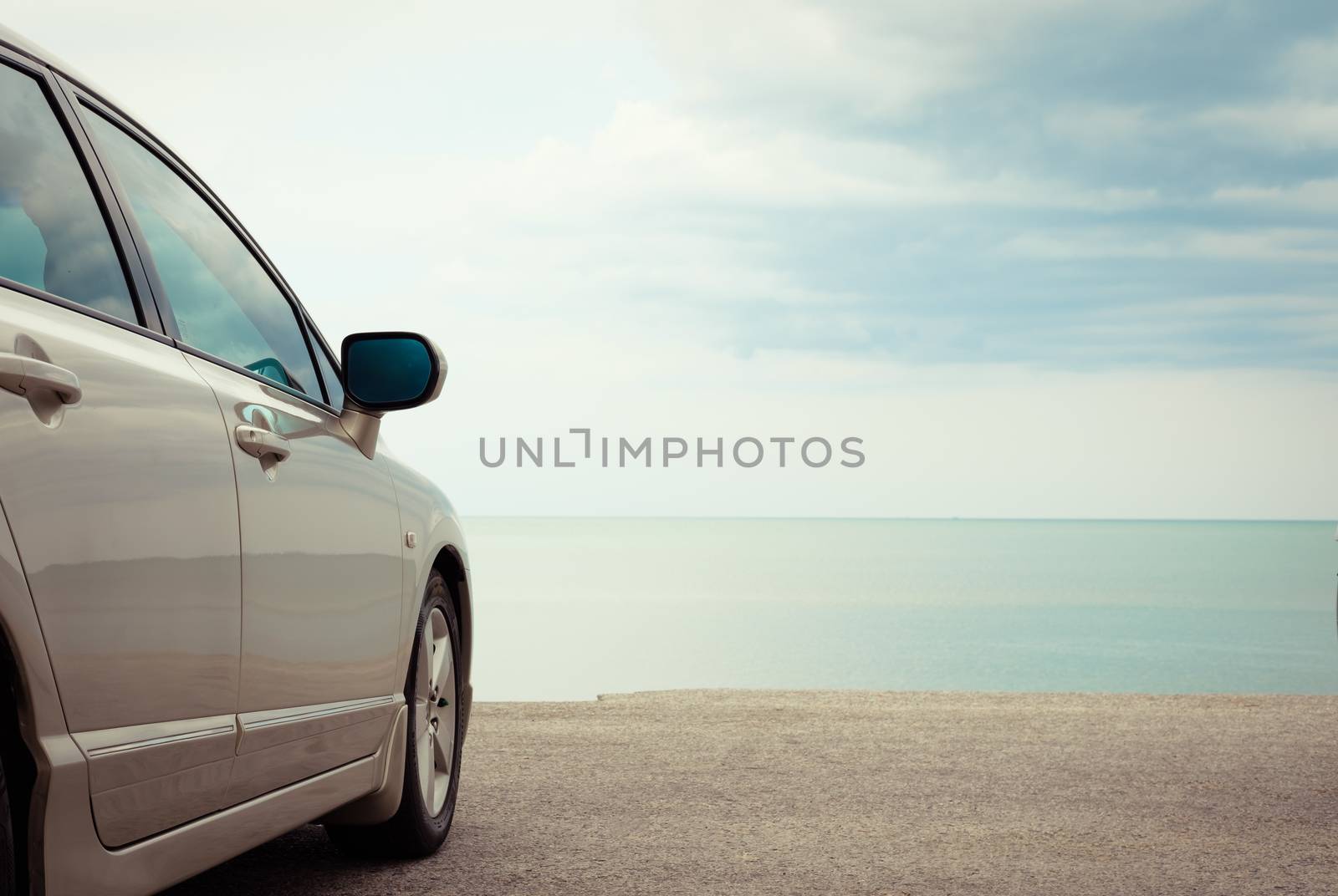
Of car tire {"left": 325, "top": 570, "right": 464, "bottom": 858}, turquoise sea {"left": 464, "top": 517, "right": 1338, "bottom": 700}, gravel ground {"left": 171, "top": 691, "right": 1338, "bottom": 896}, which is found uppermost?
car tire {"left": 325, "top": 570, "right": 464, "bottom": 858}

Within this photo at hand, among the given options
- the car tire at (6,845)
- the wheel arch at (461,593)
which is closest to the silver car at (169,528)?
the car tire at (6,845)

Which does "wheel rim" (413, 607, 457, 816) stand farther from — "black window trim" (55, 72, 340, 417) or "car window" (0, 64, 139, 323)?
"car window" (0, 64, 139, 323)

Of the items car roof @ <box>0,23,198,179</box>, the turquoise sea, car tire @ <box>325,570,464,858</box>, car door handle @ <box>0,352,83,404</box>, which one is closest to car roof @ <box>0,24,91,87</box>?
car roof @ <box>0,23,198,179</box>

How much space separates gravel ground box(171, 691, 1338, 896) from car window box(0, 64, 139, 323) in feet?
7.42

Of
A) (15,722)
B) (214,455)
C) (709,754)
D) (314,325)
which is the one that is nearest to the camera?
(15,722)

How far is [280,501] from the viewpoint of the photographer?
296cm

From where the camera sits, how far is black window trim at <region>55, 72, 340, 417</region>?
Result: 106 inches

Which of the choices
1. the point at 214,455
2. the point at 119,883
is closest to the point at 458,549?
the point at 214,455

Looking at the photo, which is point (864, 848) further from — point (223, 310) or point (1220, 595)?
point (1220, 595)

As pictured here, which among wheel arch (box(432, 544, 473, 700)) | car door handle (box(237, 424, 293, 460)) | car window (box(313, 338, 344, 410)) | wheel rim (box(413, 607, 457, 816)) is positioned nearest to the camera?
car door handle (box(237, 424, 293, 460))

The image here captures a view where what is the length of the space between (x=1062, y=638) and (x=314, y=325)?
1854 inches

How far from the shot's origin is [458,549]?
15.7 feet

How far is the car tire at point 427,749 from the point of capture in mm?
4203

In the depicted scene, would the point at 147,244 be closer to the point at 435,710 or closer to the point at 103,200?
the point at 103,200
